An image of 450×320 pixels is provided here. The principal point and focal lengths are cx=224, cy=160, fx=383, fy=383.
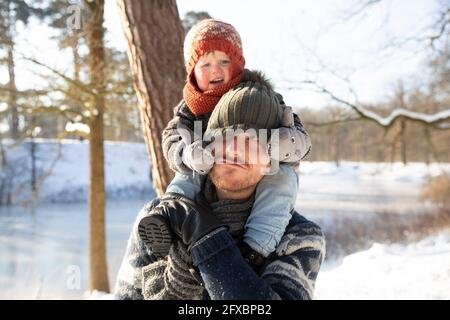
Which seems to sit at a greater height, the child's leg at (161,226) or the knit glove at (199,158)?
the knit glove at (199,158)

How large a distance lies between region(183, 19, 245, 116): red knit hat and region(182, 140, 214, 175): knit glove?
0.68 ft

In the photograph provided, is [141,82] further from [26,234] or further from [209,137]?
[26,234]

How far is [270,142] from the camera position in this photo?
1.00 meters

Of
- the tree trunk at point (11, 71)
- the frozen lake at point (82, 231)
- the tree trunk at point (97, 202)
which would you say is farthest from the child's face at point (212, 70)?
the tree trunk at point (97, 202)

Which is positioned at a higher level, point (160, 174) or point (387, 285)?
point (160, 174)

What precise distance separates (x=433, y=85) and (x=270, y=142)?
26.8 feet

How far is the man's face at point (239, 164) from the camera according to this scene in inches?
38.6

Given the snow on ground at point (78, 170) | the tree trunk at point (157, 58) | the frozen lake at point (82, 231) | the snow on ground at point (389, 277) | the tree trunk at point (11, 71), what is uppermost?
the tree trunk at point (11, 71)

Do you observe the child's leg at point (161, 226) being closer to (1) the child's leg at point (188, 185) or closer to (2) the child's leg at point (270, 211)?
(1) the child's leg at point (188, 185)

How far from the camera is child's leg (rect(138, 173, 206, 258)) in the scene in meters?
0.99

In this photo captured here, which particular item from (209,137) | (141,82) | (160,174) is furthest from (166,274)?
(141,82)

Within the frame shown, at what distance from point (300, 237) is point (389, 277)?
4082 mm

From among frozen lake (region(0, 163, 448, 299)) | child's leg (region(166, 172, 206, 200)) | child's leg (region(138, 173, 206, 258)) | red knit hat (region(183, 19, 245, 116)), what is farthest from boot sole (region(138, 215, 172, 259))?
frozen lake (region(0, 163, 448, 299))

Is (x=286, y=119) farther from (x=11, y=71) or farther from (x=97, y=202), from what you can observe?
(x=97, y=202)
